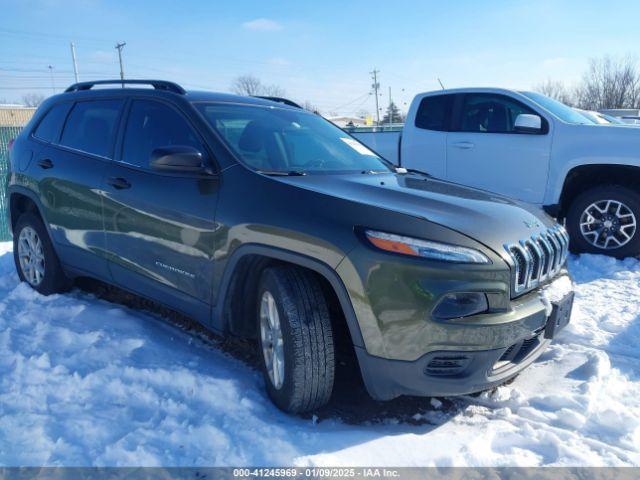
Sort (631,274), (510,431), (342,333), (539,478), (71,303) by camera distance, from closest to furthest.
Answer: (539,478) → (510,431) → (342,333) → (71,303) → (631,274)

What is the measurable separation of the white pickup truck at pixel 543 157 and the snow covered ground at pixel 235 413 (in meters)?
2.29

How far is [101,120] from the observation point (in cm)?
384

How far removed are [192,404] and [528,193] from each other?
15.3 ft

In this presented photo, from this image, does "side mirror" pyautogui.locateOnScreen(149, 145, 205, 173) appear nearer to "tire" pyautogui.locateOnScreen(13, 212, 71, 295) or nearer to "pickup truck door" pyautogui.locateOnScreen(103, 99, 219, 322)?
"pickup truck door" pyautogui.locateOnScreen(103, 99, 219, 322)

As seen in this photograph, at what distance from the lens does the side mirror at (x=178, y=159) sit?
278 cm

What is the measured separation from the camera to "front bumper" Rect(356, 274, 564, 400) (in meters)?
2.25

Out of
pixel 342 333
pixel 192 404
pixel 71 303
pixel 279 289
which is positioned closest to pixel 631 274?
pixel 342 333

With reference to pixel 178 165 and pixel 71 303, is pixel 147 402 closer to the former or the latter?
pixel 178 165

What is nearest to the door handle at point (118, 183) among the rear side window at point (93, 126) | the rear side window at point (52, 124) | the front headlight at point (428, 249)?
the rear side window at point (93, 126)

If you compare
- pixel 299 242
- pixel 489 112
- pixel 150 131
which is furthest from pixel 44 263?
pixel 489 112

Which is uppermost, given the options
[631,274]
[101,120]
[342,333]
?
[101,120]

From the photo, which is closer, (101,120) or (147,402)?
(147,402)

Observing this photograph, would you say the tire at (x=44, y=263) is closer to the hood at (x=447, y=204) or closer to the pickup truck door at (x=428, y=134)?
the hood at (x=447, y=204)

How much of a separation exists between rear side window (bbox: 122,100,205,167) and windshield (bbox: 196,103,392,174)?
0.61 feet
